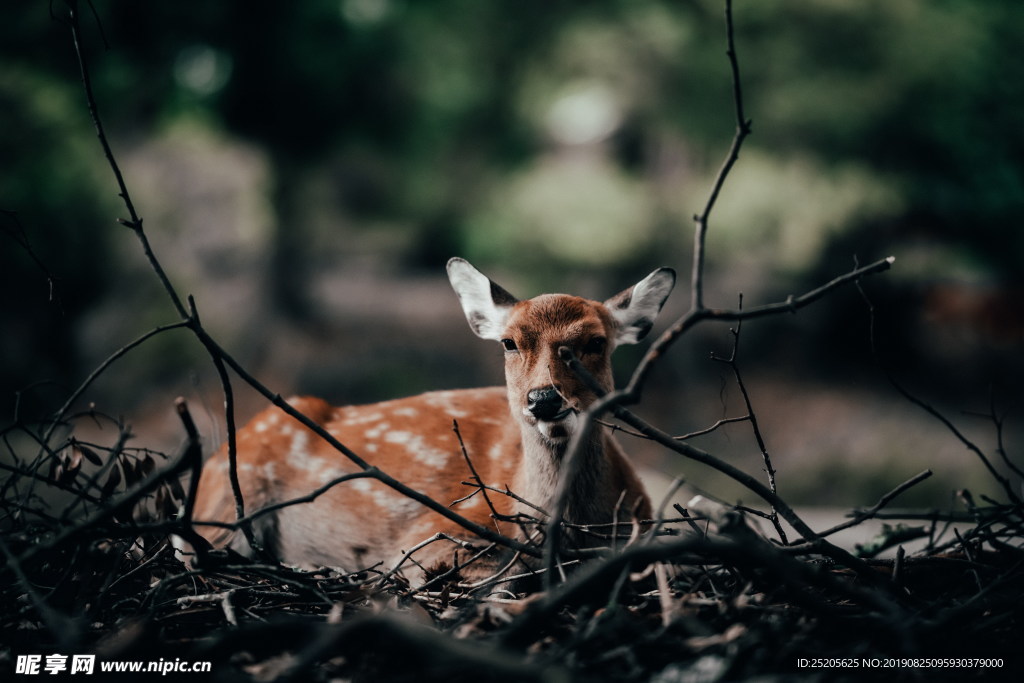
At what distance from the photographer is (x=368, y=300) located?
11.2m

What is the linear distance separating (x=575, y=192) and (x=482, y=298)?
722 centimetres

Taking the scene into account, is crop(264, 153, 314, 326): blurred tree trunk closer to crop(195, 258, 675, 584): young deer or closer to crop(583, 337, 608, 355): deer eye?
crop(195, 258, 675, 584): young deer

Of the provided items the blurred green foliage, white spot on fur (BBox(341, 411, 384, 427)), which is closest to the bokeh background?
the blurred green foliage

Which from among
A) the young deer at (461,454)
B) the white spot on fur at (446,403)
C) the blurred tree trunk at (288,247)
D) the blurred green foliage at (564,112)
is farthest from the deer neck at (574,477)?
the blurred tree trunk at (288,247)

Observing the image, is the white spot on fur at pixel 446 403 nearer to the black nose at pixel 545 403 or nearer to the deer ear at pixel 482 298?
the deer ear at pixel 482 298

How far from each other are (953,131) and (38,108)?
9186 mm

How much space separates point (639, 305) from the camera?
100 inches

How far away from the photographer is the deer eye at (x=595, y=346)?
7.63 ft

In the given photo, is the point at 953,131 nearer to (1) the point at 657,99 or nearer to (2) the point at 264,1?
(1) the point at 657,99

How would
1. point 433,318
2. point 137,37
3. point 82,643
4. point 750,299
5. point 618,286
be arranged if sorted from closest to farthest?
point 82,643, point 137,37, point 750,299, point 618,286, point 433,318

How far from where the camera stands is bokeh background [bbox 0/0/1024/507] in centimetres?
789

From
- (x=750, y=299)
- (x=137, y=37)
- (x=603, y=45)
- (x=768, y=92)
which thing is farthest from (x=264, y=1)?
(x=750, y=299)

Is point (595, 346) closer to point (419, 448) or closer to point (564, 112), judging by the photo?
point (419, 448)

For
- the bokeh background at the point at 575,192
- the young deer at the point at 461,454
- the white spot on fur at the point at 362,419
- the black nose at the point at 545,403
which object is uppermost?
the bokeh background at the point at 575,192
